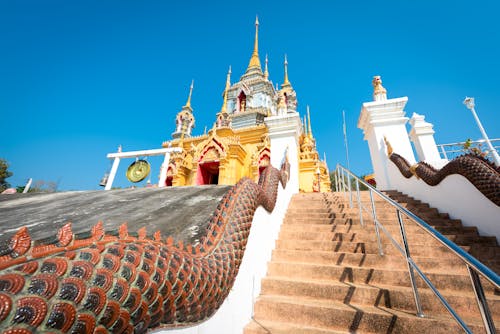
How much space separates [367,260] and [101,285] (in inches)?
112

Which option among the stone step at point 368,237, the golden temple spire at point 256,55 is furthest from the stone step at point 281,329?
the golden temple spire at point 256,55

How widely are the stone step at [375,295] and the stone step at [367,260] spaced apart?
0.33 metres

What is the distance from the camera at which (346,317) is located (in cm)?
190

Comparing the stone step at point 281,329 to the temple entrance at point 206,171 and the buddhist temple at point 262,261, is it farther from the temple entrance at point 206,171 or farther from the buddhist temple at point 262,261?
the temple entrance at point 206,171

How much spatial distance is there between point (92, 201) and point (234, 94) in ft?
88.3

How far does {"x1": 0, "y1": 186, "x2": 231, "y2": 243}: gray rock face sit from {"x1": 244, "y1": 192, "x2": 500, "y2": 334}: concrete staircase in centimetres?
114

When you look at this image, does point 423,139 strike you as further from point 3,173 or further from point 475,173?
point 3,173

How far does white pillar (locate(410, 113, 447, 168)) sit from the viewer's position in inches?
275

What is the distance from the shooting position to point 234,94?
28.4 metres

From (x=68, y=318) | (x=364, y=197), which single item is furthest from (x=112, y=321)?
(x=364, y=197)

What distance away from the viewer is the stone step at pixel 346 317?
67.5 inches

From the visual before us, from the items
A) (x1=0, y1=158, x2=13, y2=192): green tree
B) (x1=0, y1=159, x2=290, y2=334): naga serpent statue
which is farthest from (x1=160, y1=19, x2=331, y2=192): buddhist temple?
(x1=0, y1=158, x2=13, y2=192): green tree

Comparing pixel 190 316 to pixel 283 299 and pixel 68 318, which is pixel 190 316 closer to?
pixel 68 318

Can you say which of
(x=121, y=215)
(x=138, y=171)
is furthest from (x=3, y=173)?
(x=121, y=215)
